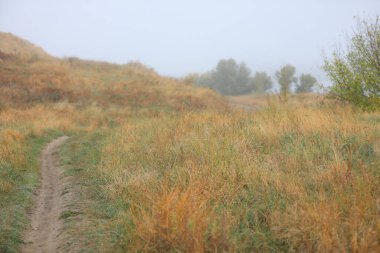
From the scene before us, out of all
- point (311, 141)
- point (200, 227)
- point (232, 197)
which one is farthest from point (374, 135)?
point (200, 227)

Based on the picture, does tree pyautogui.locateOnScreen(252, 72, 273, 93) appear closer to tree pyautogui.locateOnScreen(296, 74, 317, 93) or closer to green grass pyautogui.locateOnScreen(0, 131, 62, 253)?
tree pyautogui.locateOnScreen(296, 74, 317, 93)

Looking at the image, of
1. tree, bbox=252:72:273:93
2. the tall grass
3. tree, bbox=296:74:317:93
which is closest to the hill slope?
the tall grass

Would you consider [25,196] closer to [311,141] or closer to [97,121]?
[311,141]

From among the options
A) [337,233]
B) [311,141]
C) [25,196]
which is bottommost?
[25,196]

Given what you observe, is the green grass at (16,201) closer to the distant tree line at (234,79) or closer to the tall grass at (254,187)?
the tall grass at (254,187)

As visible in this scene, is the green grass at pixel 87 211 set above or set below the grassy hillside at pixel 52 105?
below

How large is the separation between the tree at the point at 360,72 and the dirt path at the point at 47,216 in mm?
9627

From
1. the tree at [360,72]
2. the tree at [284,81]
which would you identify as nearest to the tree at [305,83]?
the tree at [284,81]

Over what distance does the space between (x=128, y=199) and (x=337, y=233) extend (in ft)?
10.6

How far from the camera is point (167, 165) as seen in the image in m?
7.17

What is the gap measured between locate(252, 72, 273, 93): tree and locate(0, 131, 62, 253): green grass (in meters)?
50.5

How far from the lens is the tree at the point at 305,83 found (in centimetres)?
4897

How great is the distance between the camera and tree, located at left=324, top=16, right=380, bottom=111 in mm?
11711

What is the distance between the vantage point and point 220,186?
5.55 m
